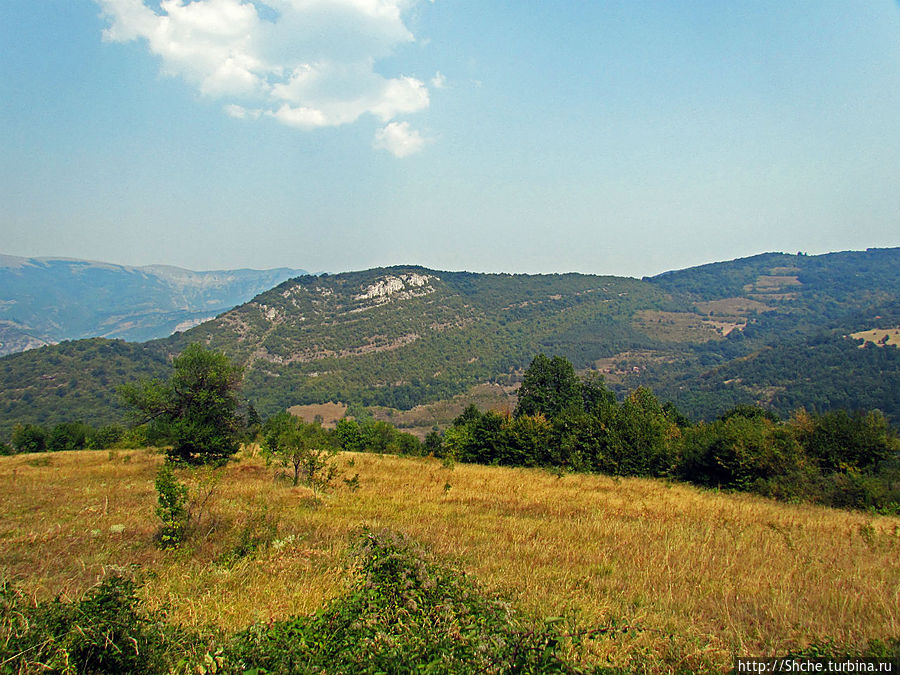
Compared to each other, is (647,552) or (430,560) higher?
(430,560)

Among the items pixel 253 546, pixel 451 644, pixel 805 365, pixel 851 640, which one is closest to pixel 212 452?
pixel 253 546

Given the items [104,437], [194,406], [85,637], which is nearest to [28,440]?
[104,437]

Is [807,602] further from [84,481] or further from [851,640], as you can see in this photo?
Answer: [84,481]

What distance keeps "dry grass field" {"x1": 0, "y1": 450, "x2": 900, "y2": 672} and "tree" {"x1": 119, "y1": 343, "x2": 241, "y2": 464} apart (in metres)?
6.99

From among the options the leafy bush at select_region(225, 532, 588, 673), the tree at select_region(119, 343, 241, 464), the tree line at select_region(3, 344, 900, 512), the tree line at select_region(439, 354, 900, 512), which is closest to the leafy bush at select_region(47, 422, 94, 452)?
the tree line at select_region(3, 344, 900, 512)

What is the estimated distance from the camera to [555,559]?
292 inches

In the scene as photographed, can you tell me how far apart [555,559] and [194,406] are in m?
22.3

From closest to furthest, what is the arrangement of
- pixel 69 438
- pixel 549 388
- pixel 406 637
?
pixel 406 637
pixel 69 438
pixel 549 388

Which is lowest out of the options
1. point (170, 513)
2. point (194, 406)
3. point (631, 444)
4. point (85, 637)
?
point (631, 444)

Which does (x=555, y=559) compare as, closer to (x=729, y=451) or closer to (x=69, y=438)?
(x=729, y=451)

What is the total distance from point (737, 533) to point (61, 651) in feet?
39.0

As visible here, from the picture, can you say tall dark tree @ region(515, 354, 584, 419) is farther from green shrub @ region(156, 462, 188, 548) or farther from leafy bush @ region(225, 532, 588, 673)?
leafy bush @ region(225, 532, 588, 673)

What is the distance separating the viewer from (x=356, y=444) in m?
49.6

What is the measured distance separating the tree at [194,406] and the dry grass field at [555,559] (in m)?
6.99
